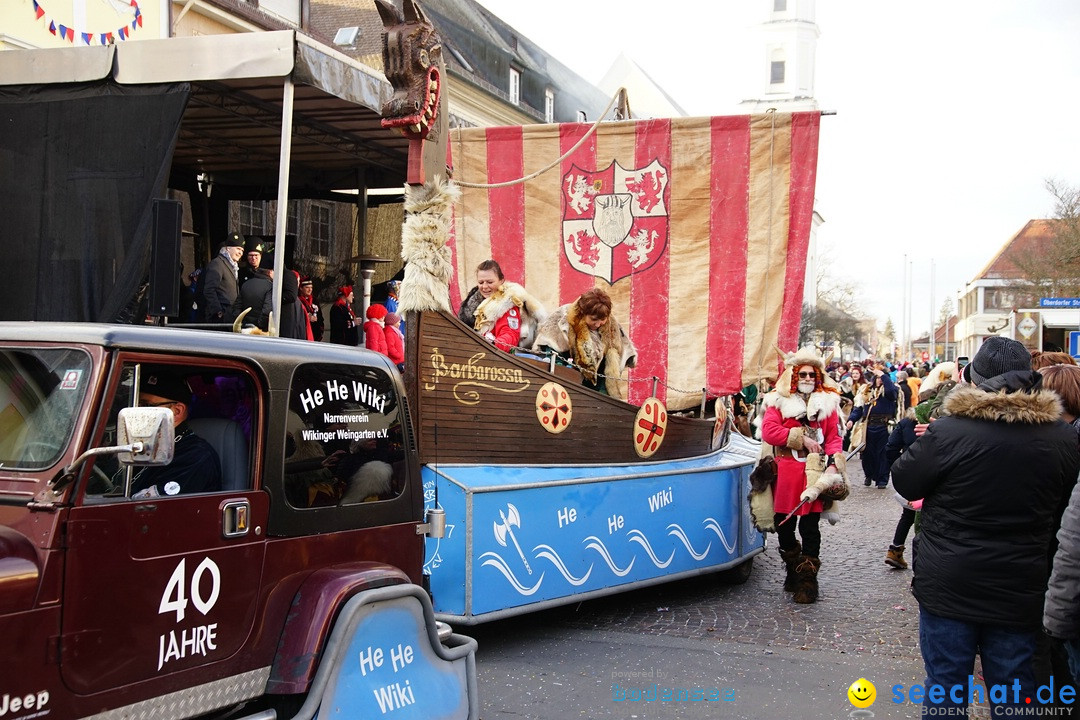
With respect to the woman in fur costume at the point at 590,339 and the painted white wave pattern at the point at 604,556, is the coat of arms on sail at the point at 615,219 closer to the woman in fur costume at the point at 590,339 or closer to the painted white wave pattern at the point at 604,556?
the woman in fur costume at the point at 590,339

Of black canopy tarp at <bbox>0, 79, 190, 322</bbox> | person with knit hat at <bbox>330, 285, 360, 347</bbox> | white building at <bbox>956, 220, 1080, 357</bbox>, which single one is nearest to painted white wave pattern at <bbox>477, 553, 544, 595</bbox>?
black canopy tarp at <bbox>0, 79, 190, 322</bbox>

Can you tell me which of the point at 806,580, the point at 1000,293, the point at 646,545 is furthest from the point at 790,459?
the point at 1000,293

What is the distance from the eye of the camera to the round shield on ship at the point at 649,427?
25.0ft

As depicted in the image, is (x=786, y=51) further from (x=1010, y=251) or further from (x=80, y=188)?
(x=80, y=188)

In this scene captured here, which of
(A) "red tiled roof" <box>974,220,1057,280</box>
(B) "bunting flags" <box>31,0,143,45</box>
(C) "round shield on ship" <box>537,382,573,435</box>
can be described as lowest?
(C) "round shield on ship" <box>537,382,573,435</box>

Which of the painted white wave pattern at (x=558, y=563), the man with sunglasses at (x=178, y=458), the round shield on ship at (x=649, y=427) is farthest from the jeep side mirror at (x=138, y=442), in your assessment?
the round shield on ship at (x=649, y=427)

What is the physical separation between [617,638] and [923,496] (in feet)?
9.50

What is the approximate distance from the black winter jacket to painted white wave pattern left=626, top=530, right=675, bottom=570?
3116 mm

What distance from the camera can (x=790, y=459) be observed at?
746 centimetres

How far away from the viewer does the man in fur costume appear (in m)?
7.33

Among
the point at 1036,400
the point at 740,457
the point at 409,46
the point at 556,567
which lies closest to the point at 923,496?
the point at 1036,400

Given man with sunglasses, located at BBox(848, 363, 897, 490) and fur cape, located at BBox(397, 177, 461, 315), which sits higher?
fur cape, located at BBox(397, 177, 461, 315)

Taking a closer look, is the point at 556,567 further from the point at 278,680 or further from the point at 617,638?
the point at 278,680

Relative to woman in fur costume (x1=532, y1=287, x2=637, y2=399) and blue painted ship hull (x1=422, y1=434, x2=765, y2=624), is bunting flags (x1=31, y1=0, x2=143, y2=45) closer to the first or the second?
woman in fur costume (x1=532, y1=287, x2=637, y2=399)
